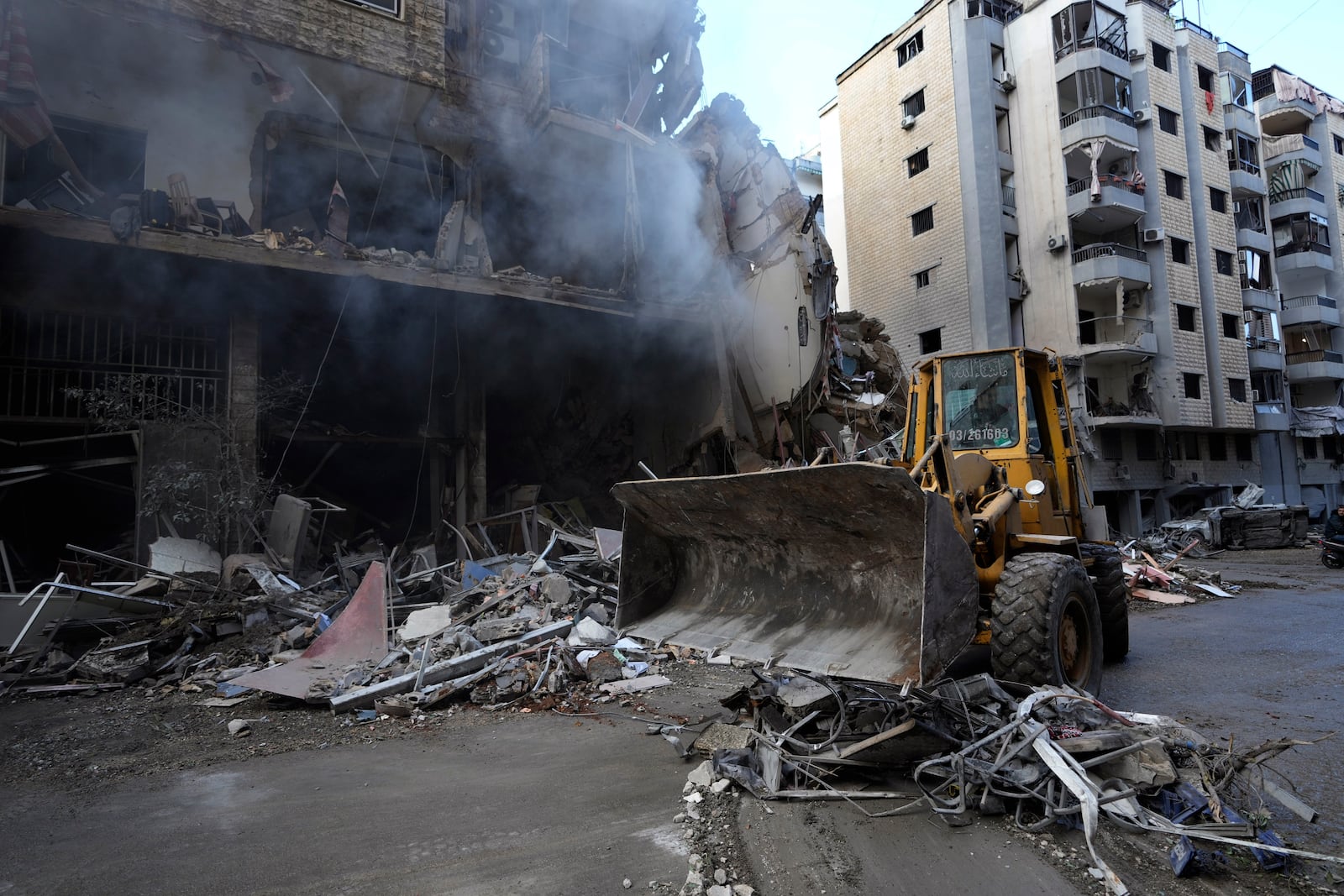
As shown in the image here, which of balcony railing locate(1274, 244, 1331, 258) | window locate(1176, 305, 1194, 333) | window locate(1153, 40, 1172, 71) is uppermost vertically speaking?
window locate(1153, 40, 1172, 71)

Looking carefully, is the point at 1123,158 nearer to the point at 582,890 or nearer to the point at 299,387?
the point at 299,387

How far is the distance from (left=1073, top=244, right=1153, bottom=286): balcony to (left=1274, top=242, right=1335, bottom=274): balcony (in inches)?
498

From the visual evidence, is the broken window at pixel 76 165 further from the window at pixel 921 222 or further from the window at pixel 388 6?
the window at pixel 921 222

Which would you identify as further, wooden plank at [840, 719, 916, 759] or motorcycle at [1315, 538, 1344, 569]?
motorcycle at [1315, 538, 1344, 569]

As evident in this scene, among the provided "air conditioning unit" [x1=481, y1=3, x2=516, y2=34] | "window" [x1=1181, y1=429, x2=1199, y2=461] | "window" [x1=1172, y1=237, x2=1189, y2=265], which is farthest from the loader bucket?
"window" [x1=1172, y1=237, x2=1189, y2=265]

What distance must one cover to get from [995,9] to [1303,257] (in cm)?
1855

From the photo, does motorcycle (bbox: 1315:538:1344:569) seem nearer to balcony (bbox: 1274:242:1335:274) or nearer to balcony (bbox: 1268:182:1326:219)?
balcony (bbox: 1274:242:1335:274)

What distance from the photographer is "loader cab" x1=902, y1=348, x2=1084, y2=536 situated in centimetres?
505

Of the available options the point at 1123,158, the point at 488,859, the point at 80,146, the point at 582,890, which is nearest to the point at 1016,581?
the point at 582,890

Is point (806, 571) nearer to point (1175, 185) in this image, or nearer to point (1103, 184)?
point (1103, 184)

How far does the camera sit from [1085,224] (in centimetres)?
2408

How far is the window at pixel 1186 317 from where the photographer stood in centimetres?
2476

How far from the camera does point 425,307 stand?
11867 mm

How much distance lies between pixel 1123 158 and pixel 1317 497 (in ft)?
60.1
